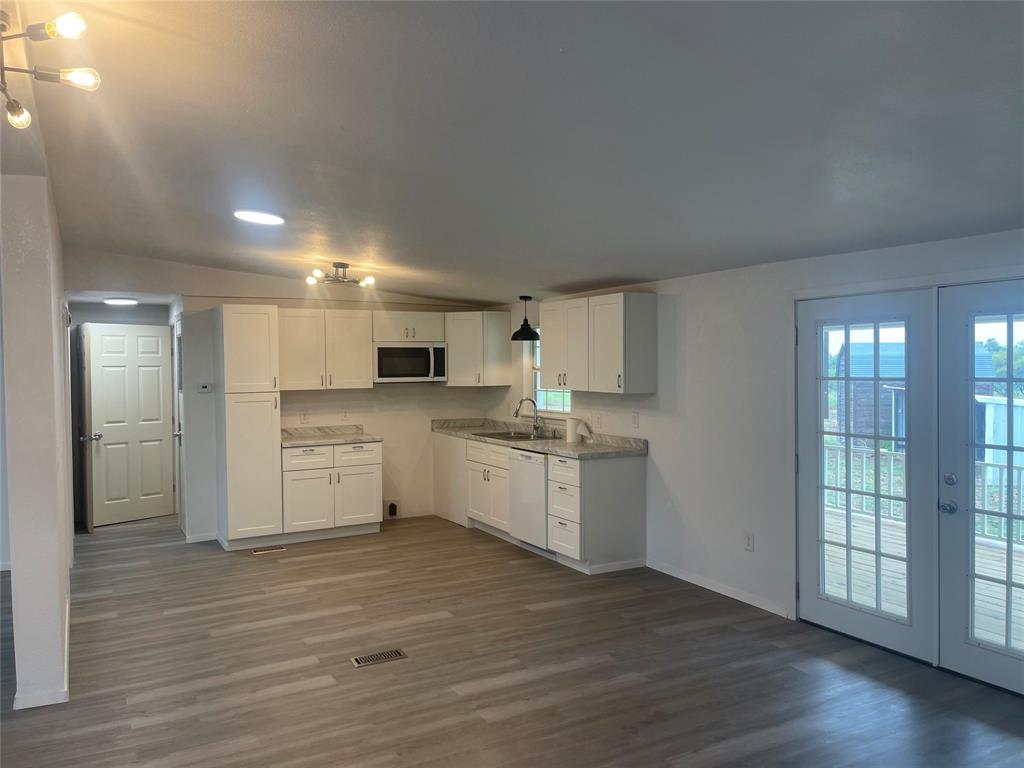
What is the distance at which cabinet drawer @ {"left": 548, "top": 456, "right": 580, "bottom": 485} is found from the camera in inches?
211

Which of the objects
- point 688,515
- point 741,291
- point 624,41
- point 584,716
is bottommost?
point 584,716

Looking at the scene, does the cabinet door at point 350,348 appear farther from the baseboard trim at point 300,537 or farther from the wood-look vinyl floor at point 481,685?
the wood-look vinyl floor at point 481,685

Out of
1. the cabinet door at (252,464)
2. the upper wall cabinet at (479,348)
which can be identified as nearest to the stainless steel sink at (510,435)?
the upper wall cabinet at (479,348)

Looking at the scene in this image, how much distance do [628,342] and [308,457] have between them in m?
3.09

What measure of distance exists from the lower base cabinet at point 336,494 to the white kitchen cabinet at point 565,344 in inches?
73.8

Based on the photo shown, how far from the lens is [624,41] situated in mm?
1769

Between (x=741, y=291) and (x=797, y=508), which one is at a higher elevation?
(x=741, y=291)

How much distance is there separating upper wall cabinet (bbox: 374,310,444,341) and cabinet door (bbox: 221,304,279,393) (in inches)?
45.4

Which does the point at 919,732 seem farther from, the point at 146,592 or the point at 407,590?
the point at 146,592

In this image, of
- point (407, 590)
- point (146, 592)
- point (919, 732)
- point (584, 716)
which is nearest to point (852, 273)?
point (919, 732)

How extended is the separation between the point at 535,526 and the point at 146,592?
9.58 feet

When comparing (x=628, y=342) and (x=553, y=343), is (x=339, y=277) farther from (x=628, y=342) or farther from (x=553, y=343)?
(x=628, y=342)

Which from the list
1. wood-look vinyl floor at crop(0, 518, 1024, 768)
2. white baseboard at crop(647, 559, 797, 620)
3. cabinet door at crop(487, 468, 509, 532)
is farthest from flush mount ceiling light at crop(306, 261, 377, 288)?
white baseboard at crop(647, 559, 797, 620)

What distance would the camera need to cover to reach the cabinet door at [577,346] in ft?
18.8
